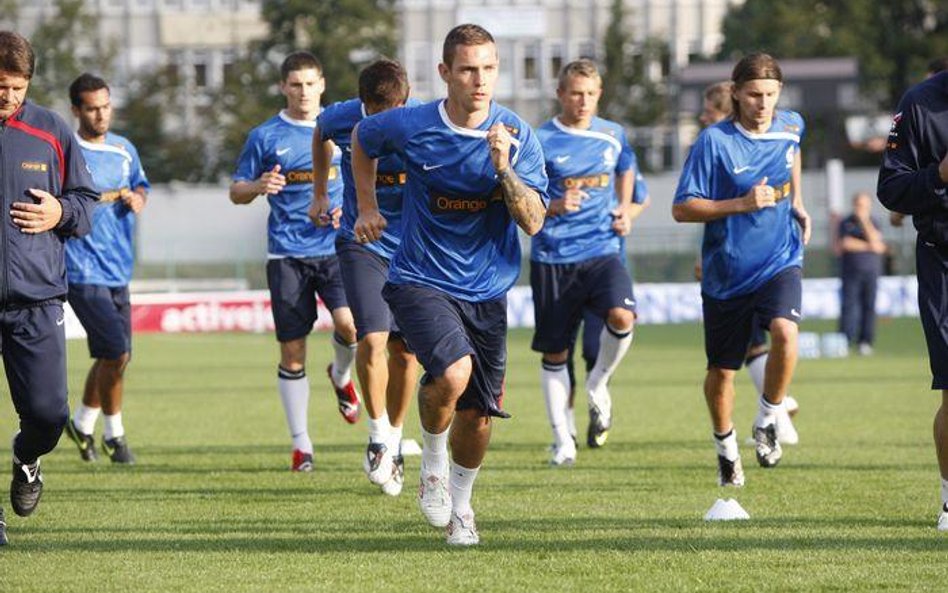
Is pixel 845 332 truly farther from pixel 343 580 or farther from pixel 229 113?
pixel 229 113

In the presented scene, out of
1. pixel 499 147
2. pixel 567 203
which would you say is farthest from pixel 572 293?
pixel 499 147

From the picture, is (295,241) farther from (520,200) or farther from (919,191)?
(919,191)

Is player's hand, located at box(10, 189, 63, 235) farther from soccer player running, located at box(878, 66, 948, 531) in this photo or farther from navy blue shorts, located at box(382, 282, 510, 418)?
soccer player running, located at box(878, 66, 948, 531)

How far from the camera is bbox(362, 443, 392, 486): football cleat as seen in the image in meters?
10.0

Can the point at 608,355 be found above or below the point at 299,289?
below

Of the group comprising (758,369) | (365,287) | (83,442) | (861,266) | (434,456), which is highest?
(365,287)

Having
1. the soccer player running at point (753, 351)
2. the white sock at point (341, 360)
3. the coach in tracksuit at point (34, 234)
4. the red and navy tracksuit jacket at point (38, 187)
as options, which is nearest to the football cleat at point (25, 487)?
the coach in tracksuit at point (34, 234)

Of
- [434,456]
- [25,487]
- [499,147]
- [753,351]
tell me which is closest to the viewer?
[499,147]

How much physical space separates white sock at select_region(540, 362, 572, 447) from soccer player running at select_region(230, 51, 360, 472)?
136cm

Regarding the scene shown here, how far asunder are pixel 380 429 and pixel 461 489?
2.20 meters

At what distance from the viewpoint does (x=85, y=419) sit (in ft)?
41.7

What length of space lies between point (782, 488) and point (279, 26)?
4713 cm

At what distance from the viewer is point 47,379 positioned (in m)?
8.33

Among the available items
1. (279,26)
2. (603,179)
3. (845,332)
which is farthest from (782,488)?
(279,26)
